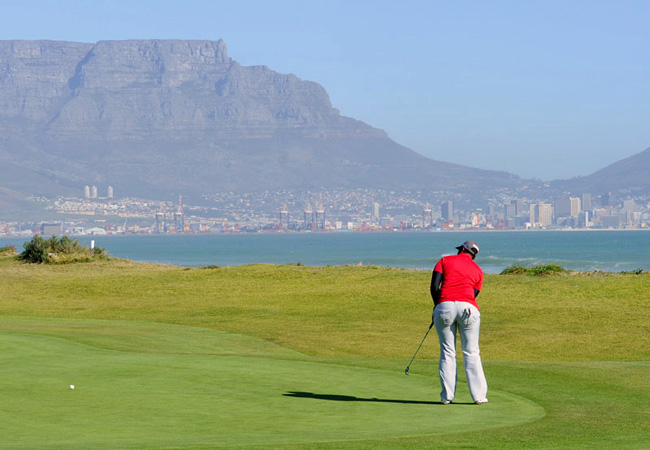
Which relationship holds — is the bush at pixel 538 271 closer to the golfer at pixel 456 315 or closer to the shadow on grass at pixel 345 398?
the golfer at pixel 456 315

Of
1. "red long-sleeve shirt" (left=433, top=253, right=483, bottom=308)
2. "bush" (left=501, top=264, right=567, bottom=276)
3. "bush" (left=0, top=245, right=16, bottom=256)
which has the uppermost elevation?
"red long-sleeve shirt" (left=433, top=253, right=483, bottom=308)

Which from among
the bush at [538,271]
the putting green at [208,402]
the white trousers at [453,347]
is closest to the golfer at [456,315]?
the white trousers at [453,347]

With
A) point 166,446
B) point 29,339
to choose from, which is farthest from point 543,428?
point 29,339

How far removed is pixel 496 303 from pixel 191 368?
50.5 feet

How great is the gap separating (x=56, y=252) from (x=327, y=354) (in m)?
28.6

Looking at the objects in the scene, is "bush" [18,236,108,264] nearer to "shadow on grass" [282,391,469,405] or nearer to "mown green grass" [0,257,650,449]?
"mown green grass" [0,257,650,449]

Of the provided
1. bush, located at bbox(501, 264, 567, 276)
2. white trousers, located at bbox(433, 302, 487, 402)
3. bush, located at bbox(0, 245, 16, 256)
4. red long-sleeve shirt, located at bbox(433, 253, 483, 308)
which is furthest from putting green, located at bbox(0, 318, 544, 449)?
bush, located at bbox(0, 245, 16, 256)

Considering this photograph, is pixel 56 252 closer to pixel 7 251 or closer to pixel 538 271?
pixel 7 251

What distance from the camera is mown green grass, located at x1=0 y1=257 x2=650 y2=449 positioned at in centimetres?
1041

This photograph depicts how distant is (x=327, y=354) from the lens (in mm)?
19906

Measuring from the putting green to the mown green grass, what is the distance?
0.11ft

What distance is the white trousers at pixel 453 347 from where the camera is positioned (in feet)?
39.9

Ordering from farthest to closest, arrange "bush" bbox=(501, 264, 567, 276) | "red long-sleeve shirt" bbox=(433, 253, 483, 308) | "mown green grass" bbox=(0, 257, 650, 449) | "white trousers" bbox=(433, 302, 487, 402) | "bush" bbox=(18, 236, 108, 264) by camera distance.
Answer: "bush" bbox=(18, 236, 108, 264)
"bush" bbox=(501, 264, 567, 276)
"red long-sleeve shirt" bbox=(433, 253, 483, 308)
"white trousers" bbox=(433, 302, 487, 402)
"mown green grass" bbox=(0, 257, 650, 449)

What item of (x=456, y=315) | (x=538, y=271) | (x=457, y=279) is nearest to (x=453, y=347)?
(x=456, y=315)
